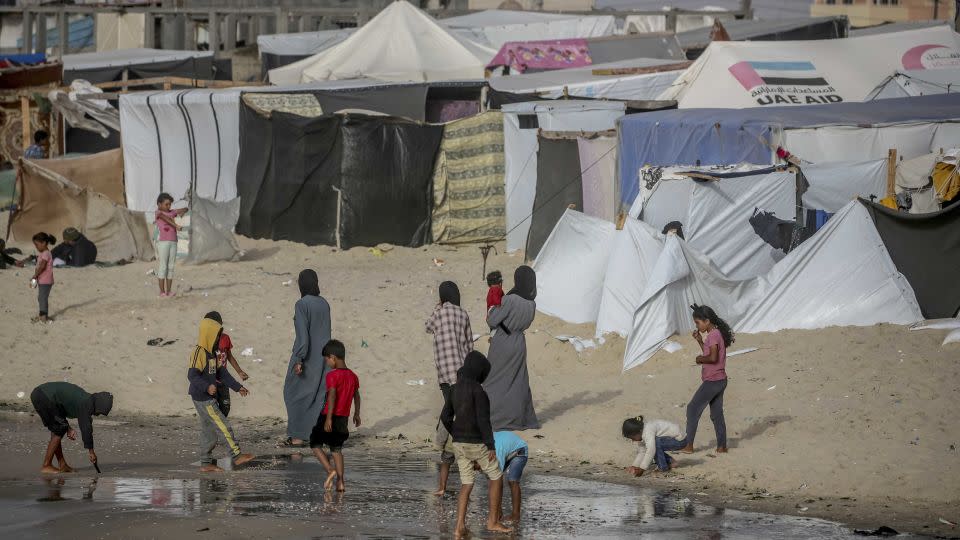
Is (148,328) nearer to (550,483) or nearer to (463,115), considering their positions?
(550,483)

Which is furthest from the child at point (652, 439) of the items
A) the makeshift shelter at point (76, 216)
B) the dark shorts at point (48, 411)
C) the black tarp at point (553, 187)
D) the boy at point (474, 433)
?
the makeshift shelter at point (76, 216)

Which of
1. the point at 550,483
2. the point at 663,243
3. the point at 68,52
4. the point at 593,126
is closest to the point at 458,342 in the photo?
the point at 550,483

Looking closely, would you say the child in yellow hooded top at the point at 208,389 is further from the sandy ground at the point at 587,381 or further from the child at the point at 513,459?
the child at the point at 513,459

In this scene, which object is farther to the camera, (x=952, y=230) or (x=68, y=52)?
(x=68, y=52)

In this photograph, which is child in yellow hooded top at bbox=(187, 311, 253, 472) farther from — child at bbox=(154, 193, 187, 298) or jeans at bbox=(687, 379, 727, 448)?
child at bbox=(154, 193, 187, 298)

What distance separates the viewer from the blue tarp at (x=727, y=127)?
47.5 ft

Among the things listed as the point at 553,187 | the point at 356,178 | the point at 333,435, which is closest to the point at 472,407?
the point at 333,435

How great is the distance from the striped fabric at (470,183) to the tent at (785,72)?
2635mm

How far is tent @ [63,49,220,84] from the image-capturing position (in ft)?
98.8

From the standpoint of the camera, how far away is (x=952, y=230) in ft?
40.7

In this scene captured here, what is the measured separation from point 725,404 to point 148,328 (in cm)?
661

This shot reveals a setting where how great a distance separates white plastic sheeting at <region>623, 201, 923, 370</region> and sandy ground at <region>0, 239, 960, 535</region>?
0.24 metres

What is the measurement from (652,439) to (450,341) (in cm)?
156

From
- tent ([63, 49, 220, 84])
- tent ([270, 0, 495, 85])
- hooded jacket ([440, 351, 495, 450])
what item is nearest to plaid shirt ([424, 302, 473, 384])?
hooded jacket ([440, 351, 495, 450])
